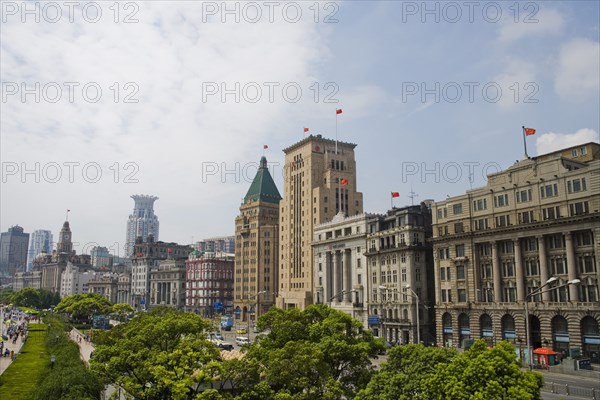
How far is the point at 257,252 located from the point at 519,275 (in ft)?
340

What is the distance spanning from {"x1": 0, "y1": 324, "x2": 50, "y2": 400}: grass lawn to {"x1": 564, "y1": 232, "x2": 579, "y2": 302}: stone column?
66.1 m

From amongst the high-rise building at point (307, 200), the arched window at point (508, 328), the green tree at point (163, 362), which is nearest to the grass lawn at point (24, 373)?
the green tree at point (163, 362)

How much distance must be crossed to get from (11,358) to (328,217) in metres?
84.4

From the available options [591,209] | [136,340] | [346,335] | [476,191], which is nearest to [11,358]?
[136,340]

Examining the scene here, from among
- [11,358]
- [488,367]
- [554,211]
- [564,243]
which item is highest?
[554,211]

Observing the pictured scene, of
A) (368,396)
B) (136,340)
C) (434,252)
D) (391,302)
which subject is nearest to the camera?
(368,396)

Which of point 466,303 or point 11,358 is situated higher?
point 466,303

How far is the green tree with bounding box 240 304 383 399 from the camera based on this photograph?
1510 inches

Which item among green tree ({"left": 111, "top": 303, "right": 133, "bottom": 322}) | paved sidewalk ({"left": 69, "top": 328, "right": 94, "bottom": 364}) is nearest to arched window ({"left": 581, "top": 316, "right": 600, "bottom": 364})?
paved sidewalk ({"left": 69, "top": 328, "right": 94, "bottom": 364})

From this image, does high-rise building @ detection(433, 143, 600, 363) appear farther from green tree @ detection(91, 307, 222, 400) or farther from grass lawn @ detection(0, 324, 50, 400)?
grass lawn @ detection(0, 324, 50, 400)

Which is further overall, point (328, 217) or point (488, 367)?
point (328, 217)

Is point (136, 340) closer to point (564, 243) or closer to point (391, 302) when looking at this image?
point (564, 243)

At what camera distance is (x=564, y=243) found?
245 ft

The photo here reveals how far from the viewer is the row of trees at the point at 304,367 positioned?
2784cm
